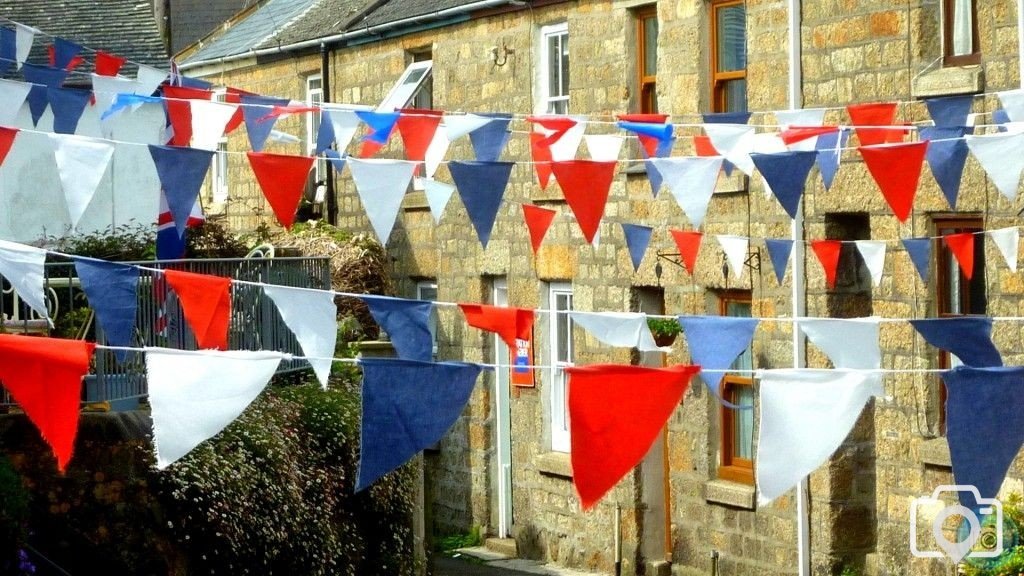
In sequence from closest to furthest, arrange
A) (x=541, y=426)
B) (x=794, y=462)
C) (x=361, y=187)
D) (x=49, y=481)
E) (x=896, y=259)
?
(x=794, y=462)
(x=361, y=187)
(x=49, y=481)
(x=896, y=259)
(x=541, y=426)

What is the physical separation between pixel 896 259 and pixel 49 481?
6.35m

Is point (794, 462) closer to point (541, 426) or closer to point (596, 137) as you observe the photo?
point (596, 137)

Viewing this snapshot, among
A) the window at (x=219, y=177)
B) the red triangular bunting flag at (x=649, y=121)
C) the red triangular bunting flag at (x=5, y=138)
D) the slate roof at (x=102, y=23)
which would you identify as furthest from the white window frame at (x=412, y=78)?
the red triangular bunting flag at (x=5, y=138)

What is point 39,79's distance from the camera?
42.4ft

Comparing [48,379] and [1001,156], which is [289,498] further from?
[1001,156]

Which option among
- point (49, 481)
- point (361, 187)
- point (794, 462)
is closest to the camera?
point (794, 462)

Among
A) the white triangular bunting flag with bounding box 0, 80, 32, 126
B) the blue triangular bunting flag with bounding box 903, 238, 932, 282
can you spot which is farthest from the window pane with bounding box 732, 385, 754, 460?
the white triangular bunting flag with bounding box 0, 80, 32, 126

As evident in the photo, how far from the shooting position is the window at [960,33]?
12.2m

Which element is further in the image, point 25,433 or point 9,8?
point 9,8

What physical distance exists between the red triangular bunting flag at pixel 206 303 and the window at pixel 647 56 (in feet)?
27.0

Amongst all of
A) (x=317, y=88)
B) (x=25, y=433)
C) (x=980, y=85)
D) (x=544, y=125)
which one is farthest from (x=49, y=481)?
(x=317, y=88)

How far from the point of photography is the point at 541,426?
17047mm

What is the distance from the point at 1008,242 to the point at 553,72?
24.4 feet

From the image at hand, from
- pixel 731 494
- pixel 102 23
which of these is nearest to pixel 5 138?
pixel 731 494
